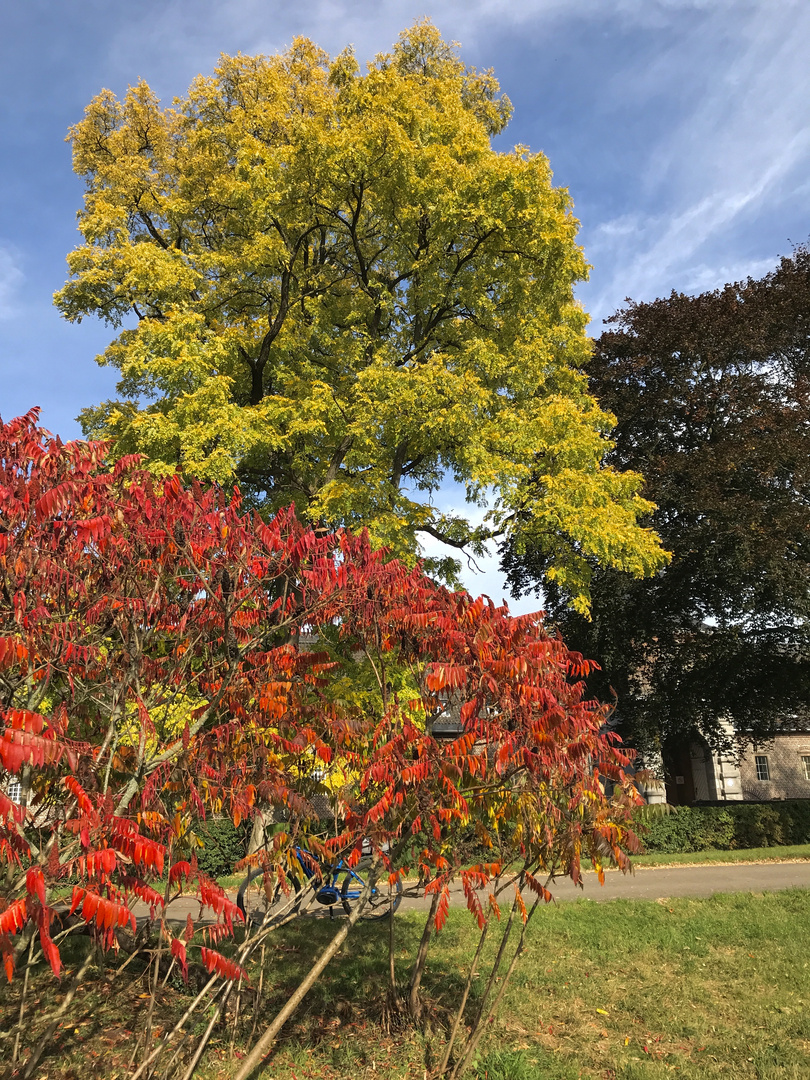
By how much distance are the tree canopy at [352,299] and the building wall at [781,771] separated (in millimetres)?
28881

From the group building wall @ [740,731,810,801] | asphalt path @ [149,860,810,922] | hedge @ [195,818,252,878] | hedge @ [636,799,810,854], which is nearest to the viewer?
asphalt path @ [149,860,810,922]

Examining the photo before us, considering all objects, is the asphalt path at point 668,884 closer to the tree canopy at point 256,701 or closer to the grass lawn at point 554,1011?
the grass lawn at point 554,1011

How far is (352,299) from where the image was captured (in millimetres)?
15938

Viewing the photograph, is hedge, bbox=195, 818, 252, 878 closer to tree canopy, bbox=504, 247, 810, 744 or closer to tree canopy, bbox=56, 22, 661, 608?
tree canopy, bbox=56, 22, 661, 608

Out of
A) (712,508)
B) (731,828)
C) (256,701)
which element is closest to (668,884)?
(731,828)

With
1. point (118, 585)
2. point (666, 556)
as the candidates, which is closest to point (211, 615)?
point (118, 585)

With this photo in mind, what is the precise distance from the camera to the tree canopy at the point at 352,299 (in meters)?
12.3

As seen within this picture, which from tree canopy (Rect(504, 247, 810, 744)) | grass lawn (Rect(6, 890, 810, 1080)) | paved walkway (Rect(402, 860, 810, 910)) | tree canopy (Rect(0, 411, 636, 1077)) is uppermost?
tree canopy (Rect(504, 247, 810, 744))

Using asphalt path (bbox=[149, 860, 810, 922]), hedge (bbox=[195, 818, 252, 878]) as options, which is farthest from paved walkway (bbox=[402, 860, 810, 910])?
hedge (bbox=[195, 818, 252, 878])

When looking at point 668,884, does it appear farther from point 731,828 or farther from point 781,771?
point 781,771

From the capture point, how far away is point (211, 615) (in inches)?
207

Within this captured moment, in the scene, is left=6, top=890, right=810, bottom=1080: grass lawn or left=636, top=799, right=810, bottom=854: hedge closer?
left=6, top=890, right=810, bottom=1080: grass lawn

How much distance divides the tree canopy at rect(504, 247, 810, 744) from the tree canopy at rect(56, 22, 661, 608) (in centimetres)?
813

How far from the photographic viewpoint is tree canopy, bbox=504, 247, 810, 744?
2125cm
